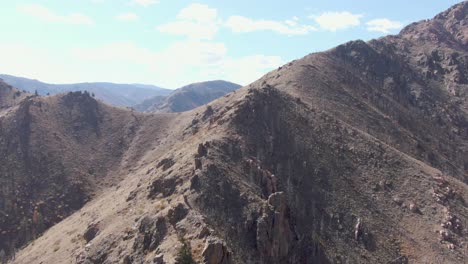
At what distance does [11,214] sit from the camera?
96.5m

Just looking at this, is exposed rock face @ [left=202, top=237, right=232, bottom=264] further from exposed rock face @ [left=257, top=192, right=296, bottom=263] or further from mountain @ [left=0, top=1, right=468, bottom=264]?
exposed rock face @ [left=257, top=192, right=296, bottom=263]

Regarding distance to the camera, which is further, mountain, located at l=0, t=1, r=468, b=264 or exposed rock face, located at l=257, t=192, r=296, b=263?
mountain, located at l=0, t=1, r=468, b=264

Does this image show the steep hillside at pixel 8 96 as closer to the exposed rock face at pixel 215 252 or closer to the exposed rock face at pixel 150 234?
the exposed rock face at pixel 150 234

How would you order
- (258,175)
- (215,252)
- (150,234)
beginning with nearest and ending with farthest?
(215,252)
(150,234)
(258,175)

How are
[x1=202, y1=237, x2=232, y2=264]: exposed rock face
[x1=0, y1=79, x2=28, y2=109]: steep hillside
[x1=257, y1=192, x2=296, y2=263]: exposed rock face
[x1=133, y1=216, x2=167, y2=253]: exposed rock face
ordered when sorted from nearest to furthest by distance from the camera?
[x1=202, y1=237, x2=232, y2=264]: exposed rock face, [x1=133, y1=216, x2=167, y2=253]: exposed rock face, [x1=257, y1=192, x2=296, y2=263]: exposed rock face, [x1=0, y1=79, x2=28, y2=109]: steep hillside

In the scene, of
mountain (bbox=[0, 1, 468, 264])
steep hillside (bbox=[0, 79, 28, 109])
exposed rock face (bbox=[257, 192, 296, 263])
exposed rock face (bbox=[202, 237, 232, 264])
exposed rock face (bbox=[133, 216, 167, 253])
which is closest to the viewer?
exposed rock face (bbox=[202, 237, 232, 264])

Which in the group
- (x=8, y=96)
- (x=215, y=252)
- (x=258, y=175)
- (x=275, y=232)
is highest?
(x=8, y=96)

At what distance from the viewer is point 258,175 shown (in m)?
69.7

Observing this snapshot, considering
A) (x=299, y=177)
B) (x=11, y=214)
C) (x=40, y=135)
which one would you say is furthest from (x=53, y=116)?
(x=299, y=177)

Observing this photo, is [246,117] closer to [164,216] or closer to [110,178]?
[164,216]

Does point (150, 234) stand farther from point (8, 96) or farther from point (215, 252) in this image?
point (8, 96)

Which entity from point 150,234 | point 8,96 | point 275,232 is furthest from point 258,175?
point 8,96

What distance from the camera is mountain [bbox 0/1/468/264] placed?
59.2 meters

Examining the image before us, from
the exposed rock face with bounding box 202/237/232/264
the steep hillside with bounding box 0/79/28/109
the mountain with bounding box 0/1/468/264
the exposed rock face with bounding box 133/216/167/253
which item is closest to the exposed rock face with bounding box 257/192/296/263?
the mountain with bounding box 0/1/468/264
